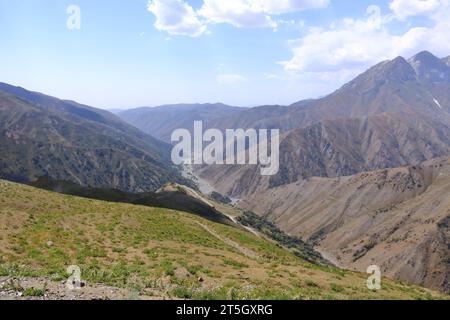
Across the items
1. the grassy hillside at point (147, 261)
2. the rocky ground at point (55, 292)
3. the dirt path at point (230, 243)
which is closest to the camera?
the rocky ground at point (55, 292)

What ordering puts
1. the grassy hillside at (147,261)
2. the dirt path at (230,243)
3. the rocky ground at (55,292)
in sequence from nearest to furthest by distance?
the rocky ground at (55,292)
the grassy hillside at (147,261)
the dirt path at (230,243)

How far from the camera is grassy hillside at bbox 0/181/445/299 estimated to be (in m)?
20.0

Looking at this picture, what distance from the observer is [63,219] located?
3956cm

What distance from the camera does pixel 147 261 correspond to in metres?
27.1

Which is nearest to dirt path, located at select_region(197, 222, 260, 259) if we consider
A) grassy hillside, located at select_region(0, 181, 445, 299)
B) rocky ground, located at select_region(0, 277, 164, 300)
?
grassy hillside, located at select_region(0, 181, 445, 299)

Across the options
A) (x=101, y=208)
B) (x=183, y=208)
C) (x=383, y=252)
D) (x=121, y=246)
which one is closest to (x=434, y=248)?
(x=383, y=252)

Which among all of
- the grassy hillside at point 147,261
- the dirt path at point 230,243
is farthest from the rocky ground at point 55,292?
the dirt path at point 230,243

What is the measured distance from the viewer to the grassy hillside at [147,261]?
20.0m

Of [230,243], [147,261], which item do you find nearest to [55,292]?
[147,261]

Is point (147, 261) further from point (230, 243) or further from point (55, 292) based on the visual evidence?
point (230, 243)

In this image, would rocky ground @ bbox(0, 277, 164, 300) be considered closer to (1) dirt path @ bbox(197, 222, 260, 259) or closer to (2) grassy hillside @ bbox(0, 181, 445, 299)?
(2) grassy hillside @ bbox(0, 181, 445, 299)

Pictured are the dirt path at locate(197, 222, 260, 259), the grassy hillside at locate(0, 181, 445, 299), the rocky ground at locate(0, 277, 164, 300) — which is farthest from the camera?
the dirt path at locate(197, 222, 260, 259)

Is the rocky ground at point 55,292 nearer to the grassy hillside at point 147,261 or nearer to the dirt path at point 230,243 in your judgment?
the grassy hillside at point 147,261
